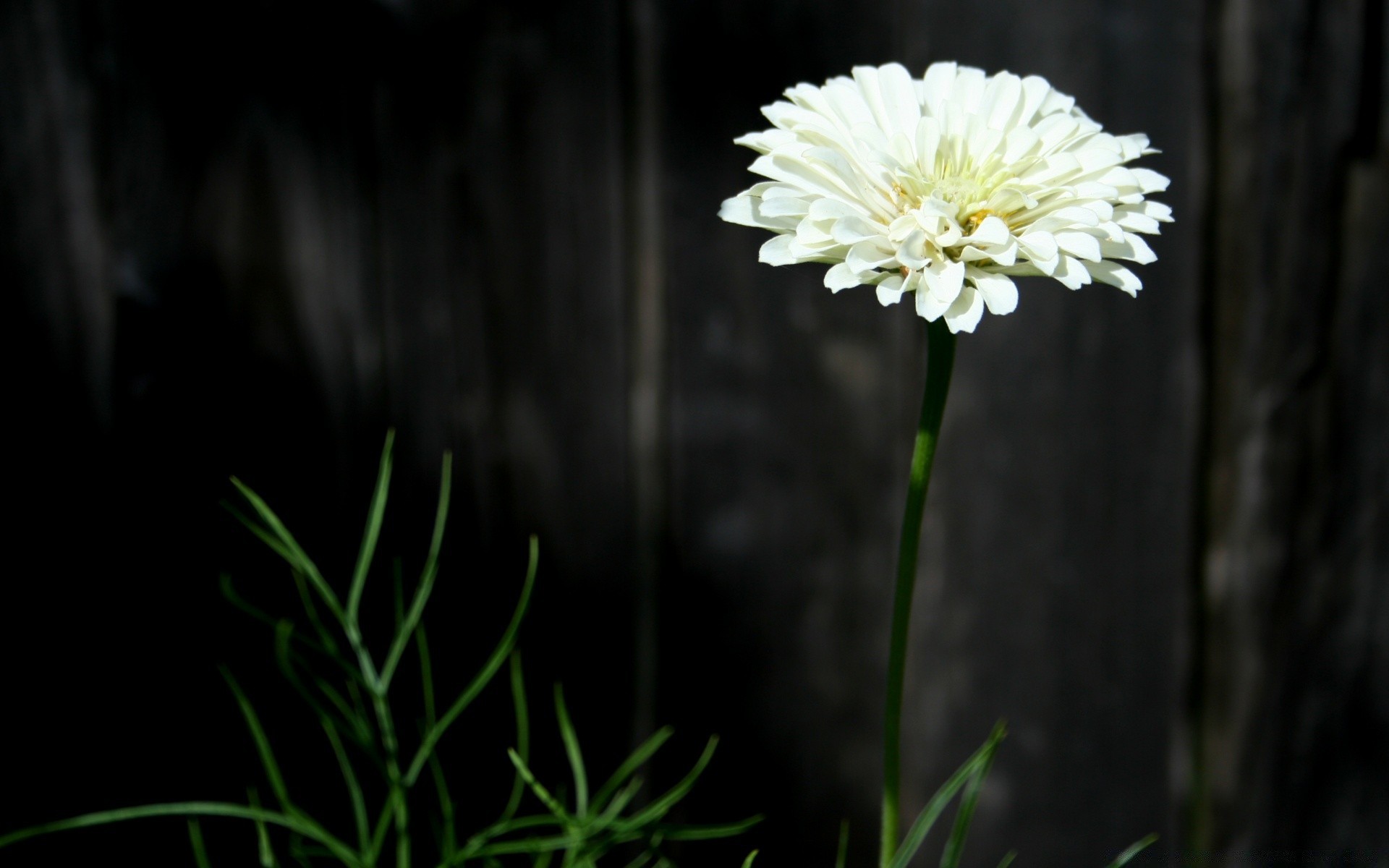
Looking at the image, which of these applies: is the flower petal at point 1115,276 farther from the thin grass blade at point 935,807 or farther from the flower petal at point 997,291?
the thin grass blade at point 935,807

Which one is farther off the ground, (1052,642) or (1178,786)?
(1052,642)

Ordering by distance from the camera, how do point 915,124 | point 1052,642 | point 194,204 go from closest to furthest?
point 915,124 < point 194,204 < point 1052,642

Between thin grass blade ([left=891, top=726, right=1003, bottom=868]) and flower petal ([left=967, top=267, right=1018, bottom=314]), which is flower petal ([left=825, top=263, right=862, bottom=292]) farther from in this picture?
thin grass blade ([left=891, top=726, right=1003, bottom=868])

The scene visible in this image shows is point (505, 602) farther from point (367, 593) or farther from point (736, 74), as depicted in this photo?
point (736, 74)

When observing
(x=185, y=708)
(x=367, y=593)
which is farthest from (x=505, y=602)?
(x=185, y=708)

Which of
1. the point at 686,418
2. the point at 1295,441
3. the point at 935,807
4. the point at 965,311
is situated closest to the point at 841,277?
the point at 965,311

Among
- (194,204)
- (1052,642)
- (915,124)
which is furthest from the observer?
(1052,642)
